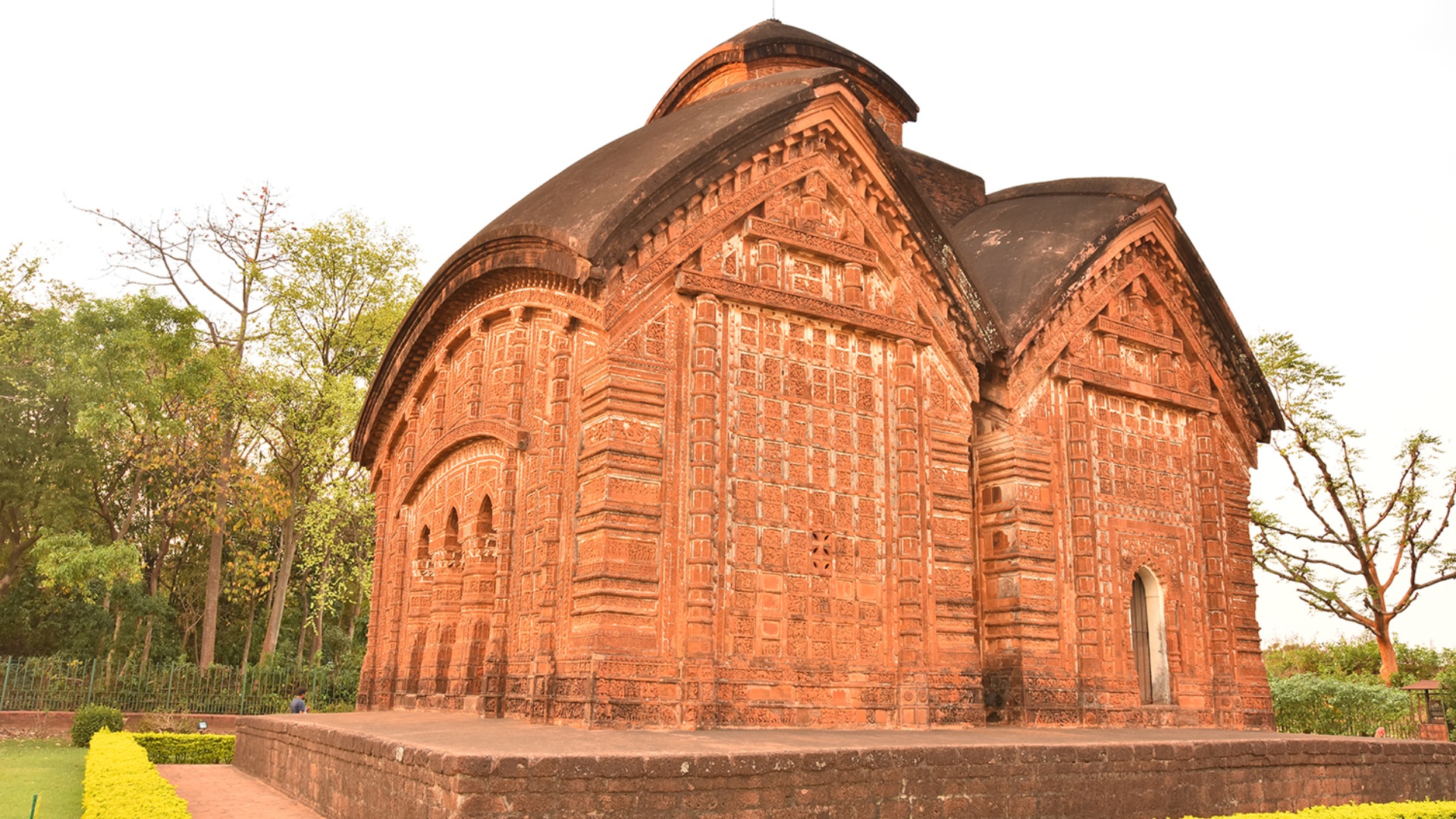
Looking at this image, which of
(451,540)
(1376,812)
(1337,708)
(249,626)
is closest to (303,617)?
(249,626)

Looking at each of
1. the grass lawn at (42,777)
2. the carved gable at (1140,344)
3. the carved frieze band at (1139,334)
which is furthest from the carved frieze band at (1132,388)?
the grass lawn at (42,777)

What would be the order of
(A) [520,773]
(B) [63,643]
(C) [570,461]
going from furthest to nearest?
(B) [63,643]
(C) [570,461]
(A) [520,773]

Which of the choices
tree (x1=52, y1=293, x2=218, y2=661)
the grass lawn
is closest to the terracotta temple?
the grass lawn

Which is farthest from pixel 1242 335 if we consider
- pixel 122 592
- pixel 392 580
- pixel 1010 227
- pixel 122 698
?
pixel 122 592

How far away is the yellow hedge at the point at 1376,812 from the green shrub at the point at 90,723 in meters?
14.8

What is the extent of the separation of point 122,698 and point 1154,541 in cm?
1624

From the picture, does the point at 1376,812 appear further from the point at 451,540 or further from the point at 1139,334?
the point at 451,540

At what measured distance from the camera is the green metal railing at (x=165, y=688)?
16.6 m

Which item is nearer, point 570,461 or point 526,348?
point 570,461

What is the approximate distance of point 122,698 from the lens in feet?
56.8

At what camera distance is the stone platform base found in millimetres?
5332

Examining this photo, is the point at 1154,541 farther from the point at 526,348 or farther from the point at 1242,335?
the point at 526,348

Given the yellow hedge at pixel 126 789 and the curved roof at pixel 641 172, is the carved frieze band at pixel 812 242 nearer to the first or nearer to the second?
the curved roof at pixel 641 172

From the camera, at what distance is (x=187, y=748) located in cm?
1396
